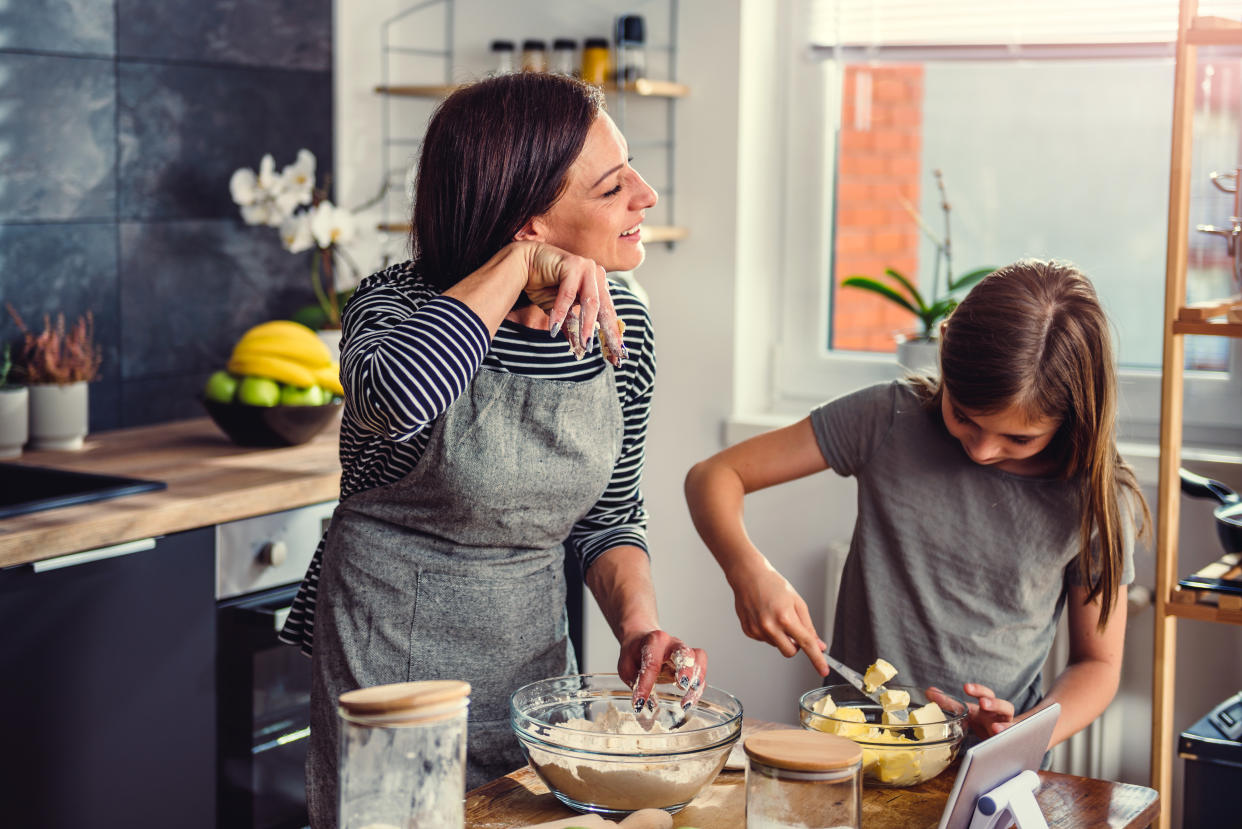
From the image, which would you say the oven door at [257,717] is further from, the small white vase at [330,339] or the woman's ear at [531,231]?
the woman's ear at [531,231]

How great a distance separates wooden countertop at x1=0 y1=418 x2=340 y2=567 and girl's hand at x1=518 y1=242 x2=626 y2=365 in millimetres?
1026

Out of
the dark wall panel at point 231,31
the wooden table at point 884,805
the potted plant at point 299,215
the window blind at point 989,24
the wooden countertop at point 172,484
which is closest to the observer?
the wooden table at point 884,805

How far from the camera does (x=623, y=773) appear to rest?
1038 millimetres

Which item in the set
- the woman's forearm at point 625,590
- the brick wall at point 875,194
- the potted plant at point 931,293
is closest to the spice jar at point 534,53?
the brick wall at point 875,194

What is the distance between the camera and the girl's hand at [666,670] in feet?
3.86

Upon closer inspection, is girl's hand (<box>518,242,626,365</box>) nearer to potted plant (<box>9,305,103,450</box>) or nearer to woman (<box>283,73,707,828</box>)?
woman (<box>283,73,707,828</box>)

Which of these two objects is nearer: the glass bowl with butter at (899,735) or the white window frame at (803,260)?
the glass bowl with butter at (899,735)

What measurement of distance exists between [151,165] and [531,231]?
1545 mm

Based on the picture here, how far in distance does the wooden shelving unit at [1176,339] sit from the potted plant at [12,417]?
72.2 inches

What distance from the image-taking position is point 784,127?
9.27 feet

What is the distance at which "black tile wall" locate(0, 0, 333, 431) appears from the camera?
7.77 ft

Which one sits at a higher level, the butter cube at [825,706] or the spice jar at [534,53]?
the spice jar at [534,53]

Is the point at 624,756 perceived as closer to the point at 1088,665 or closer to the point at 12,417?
the point at 1088,665

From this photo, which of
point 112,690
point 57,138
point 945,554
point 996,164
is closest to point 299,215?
point 57,138
